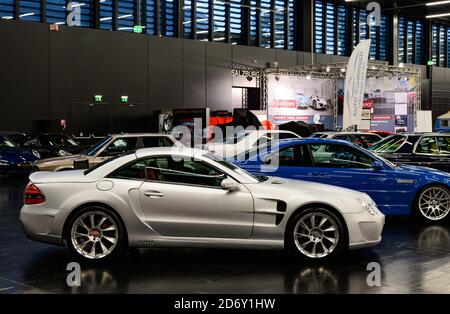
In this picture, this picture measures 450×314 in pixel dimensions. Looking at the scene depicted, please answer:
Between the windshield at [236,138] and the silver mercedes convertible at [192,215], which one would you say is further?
the windshield at [236,138]

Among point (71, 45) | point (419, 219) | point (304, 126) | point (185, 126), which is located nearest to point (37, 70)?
point (71, 45)

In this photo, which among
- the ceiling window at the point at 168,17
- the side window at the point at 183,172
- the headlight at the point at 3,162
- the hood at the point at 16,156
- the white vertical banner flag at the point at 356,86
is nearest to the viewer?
the side window at the point at 183,172

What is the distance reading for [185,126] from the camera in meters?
26.3

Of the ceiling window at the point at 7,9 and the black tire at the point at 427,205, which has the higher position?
the ceiling window at the point at 7,9

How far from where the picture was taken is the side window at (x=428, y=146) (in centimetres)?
1238

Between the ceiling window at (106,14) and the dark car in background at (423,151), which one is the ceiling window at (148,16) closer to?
the ceiling window at (106,14)

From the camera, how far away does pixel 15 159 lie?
60.8ft

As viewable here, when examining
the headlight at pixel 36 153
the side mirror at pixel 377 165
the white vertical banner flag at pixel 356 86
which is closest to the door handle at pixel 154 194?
the side mirror at pixel 377 165

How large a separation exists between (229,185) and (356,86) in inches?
625

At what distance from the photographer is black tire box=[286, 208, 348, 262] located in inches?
280

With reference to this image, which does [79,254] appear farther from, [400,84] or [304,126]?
[400,84]

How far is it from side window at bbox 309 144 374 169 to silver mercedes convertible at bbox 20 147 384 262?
2.44 meters

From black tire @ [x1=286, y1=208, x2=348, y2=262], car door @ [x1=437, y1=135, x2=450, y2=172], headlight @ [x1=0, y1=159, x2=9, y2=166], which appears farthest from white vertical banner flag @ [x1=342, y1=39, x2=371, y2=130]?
black tire @ [x1=286, y1=208, x2=348, y2=262]
